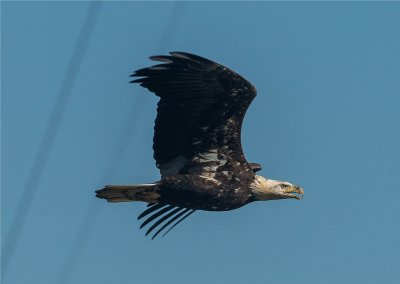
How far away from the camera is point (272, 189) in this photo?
55.7 metres

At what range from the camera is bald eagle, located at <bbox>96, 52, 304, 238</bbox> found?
2157 inches

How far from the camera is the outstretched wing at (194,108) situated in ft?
179

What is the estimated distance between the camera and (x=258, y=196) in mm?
55562

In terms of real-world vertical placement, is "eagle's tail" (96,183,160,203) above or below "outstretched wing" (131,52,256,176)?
below

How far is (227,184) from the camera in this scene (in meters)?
55.3

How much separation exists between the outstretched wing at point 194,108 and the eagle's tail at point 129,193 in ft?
1.64

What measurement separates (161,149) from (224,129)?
39.0 inches

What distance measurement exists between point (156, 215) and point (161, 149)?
1116 mm

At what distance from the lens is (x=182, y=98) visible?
54.9 metres

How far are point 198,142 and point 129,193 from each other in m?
1.33

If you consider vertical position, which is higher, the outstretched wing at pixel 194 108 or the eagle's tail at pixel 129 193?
the outstretched wing at pixel 194 108

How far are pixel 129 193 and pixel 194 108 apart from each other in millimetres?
1587

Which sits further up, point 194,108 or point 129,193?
point 194,108

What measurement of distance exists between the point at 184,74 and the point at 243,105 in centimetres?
105
